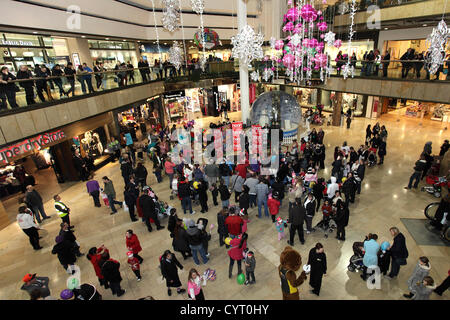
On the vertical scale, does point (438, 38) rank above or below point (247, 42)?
below

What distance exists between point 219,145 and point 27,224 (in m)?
8.15

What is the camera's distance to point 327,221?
770 centimetres

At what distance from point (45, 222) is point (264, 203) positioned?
860 cm

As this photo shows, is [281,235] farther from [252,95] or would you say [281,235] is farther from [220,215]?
[252,95]

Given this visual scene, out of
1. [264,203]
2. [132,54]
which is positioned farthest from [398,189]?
[132,54]

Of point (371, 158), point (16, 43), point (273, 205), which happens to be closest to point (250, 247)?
point (273, 205)

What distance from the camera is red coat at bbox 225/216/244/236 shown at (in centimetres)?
659

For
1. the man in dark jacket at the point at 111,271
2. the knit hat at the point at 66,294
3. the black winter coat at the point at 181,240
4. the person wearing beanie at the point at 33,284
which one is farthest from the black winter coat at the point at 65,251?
the black winter coat at the point at 181,240

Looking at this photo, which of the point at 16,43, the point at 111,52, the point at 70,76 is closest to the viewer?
the point at 70,76

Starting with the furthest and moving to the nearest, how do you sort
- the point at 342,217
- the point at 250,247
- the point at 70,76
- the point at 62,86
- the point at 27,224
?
the point at 70,76, the point at 62,86, the point at 27,224, the point at 250,247, the point at 342,217

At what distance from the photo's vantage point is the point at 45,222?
390 inches

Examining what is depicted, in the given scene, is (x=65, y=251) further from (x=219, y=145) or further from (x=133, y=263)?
(x=219, y=145)

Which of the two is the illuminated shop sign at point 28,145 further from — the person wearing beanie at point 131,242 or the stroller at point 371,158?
the stroller at point 371,158

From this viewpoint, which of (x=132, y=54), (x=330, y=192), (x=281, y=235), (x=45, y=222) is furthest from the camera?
(x=132, y=54)
